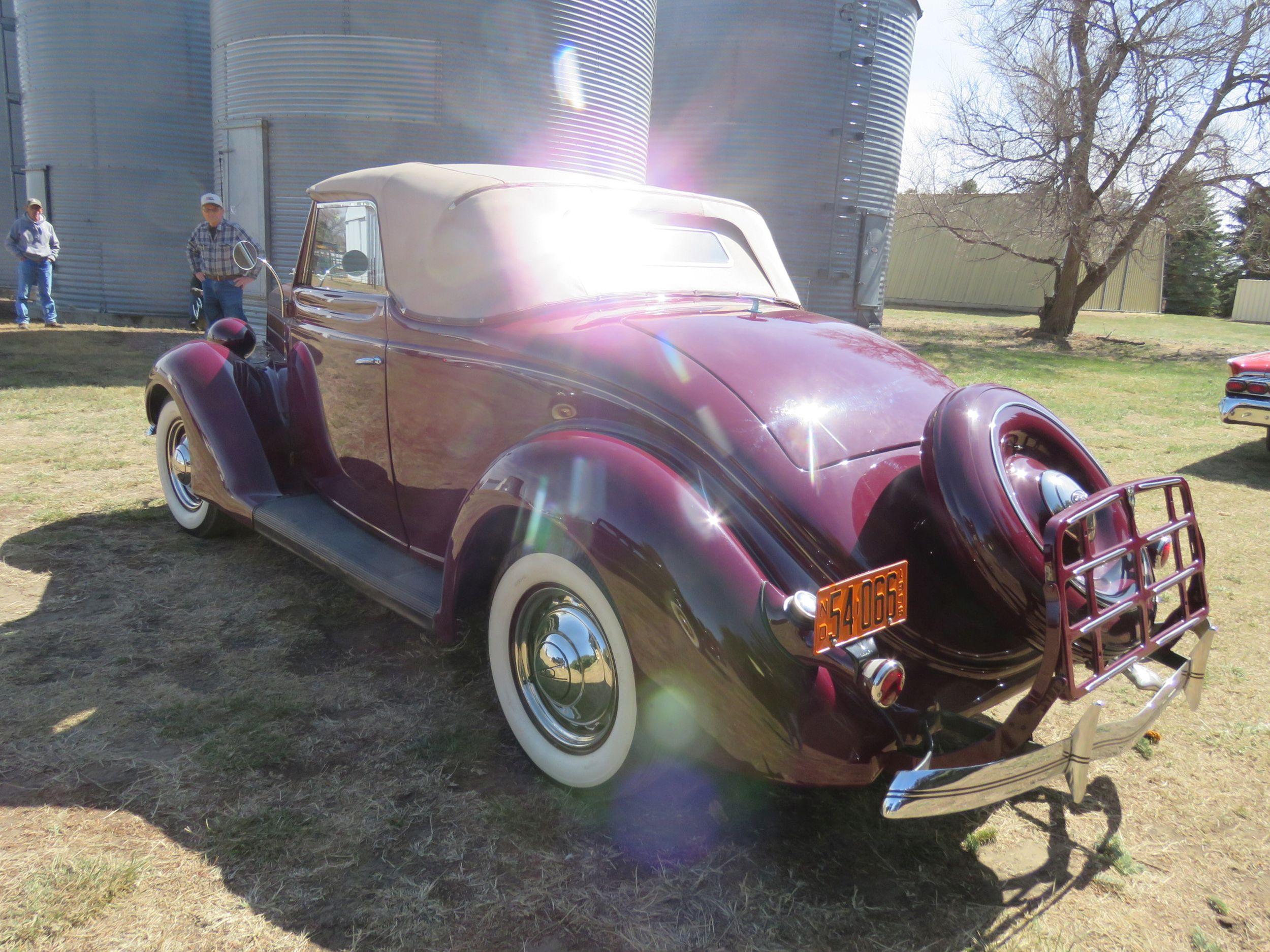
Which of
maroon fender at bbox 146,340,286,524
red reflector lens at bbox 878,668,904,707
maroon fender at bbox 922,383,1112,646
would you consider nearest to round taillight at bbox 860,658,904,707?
red reflector lens at bbox 878,668,904,707

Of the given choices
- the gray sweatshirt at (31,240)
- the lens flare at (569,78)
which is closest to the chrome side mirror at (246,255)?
the lens flare at (569,78)

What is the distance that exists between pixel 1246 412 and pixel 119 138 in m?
14.3

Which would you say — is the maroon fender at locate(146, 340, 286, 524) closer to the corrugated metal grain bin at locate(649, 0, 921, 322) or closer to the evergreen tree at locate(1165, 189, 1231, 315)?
the corrugated metal grain bin at locate(649, 0, 921, 322)

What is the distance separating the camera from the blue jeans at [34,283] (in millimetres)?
11953

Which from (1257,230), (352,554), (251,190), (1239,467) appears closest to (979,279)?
(1257,230)

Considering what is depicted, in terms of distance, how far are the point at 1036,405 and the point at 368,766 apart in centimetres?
222

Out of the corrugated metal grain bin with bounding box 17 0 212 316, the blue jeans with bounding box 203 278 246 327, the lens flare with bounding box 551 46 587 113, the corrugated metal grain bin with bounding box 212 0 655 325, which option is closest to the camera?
the blue jeans with bounding box 203 278 246 327

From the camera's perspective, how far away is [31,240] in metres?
11.6

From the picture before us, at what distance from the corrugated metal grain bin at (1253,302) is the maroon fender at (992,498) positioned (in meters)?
37.1

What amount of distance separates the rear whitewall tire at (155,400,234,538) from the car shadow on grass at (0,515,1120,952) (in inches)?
39.8

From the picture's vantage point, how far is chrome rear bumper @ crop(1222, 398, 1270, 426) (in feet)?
22.3

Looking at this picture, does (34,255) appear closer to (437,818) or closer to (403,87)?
(403,87)

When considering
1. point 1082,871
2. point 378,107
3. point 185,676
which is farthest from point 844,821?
point 378,107

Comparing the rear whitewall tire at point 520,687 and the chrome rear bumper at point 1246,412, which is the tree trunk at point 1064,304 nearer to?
the chrome rear bumper at point 1246,412
